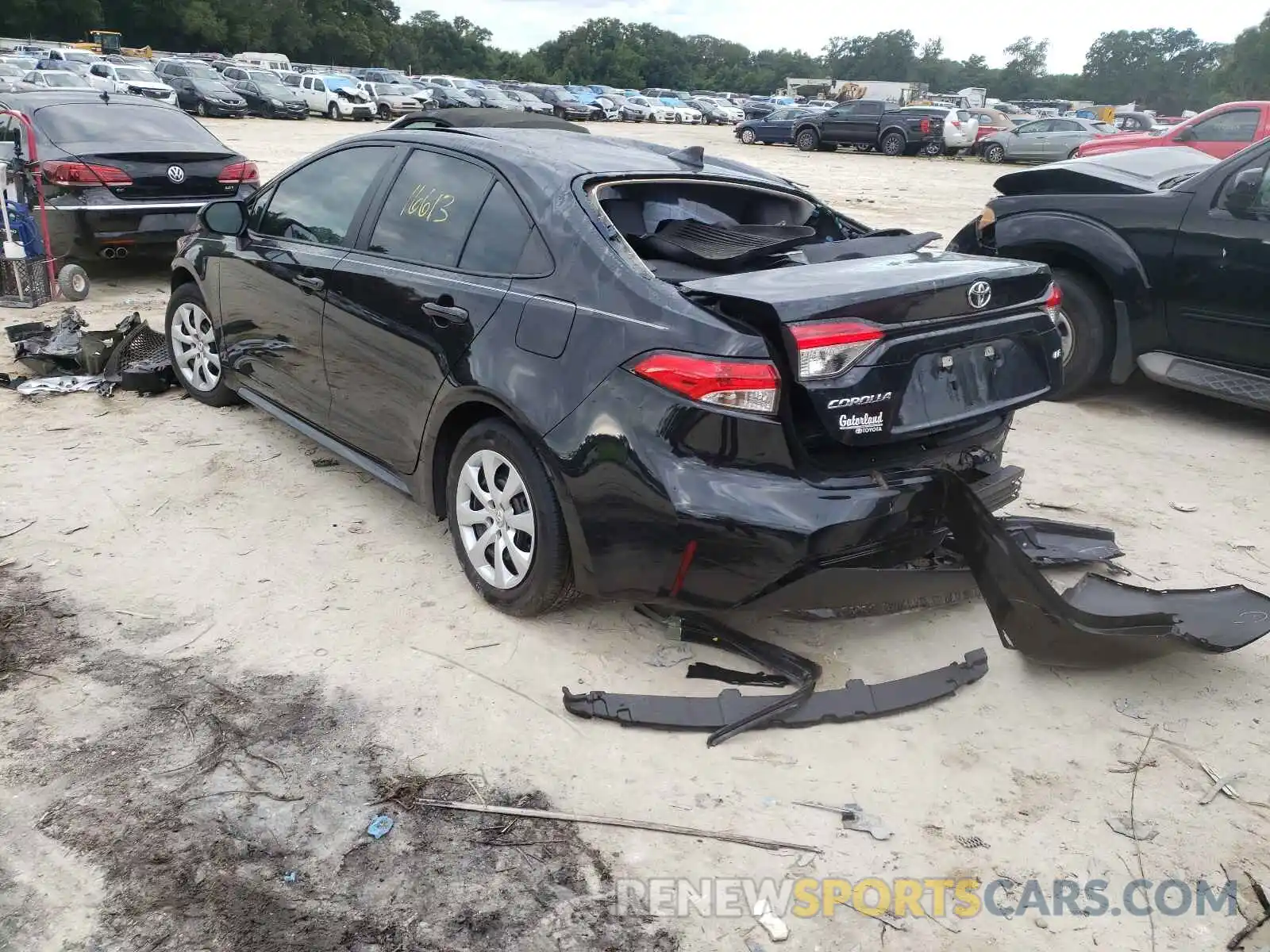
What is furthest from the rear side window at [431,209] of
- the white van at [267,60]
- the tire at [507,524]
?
the white van at [267,60]

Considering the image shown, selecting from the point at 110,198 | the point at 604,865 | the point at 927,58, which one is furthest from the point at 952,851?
the point at 927,58

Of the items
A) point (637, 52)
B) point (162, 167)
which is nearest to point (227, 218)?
point (162, 167)

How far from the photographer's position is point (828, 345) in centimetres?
288

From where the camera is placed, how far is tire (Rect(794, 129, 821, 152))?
115 feet

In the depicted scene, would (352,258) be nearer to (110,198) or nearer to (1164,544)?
(1164,544)

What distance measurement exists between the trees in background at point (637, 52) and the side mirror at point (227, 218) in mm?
73418

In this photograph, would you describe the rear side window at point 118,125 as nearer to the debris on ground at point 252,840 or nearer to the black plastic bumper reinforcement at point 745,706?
the debris on ground at point 252,840

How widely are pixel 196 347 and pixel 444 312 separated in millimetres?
2824

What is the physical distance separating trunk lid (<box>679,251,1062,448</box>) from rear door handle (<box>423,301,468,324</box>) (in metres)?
0.91

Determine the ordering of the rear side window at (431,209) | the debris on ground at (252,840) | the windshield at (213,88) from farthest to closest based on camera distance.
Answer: the windshield at (213,88) → the rear side window at (431,209) → the debris on ground at (252,840)

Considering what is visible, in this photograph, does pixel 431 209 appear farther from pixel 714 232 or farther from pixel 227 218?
pixel 227 218

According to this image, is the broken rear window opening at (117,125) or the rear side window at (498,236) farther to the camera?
the broken rear window opening at (117,125)

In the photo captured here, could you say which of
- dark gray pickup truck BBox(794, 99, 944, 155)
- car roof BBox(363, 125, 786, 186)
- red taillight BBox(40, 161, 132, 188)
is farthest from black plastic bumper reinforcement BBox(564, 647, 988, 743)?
dark gray pickup truck BBox(794, 99, 944, 155)

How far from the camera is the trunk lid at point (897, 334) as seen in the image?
291 centimetres
